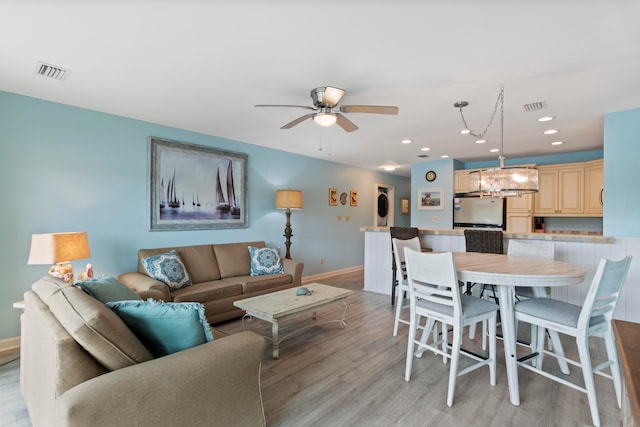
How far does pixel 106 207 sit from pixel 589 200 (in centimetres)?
684

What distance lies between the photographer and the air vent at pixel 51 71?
7.66 ft

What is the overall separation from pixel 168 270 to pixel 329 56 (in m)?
2.70

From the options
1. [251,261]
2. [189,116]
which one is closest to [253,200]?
[251,261]

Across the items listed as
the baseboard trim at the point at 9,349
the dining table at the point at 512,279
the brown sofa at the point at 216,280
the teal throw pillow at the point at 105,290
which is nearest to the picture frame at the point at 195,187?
the brown sofa at the point at 216,280

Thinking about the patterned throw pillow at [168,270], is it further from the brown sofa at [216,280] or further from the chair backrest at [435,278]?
the chair backrest at [435,278]

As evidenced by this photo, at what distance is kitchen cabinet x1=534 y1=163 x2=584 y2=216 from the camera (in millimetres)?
5070

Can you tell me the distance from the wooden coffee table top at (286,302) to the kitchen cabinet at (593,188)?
4487 millimetres

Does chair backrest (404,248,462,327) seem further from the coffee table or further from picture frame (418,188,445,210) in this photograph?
picture frame (418,188,445,210)

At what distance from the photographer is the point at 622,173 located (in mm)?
3203

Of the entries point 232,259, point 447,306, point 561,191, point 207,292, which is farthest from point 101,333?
point 561,191

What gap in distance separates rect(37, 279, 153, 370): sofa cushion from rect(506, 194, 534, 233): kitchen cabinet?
19.0 feet

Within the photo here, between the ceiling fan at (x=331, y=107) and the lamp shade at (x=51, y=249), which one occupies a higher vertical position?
the ceiling fan at (x=331, y=107)

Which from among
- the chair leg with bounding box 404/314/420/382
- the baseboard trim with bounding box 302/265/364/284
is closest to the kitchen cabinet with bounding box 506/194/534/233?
the baseboard trim with bounding box 302/265/364/284

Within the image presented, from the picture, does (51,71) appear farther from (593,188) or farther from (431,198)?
(593,188)
